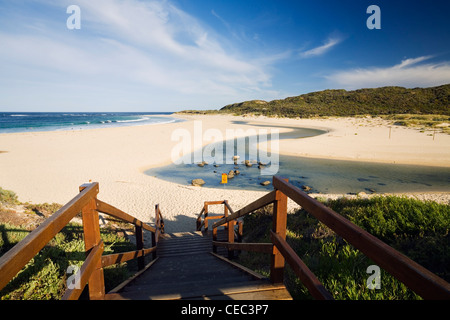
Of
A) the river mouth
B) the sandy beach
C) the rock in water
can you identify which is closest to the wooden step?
the sandy beach

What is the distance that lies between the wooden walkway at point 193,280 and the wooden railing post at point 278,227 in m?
0.12

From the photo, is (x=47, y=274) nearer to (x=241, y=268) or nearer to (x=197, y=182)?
(x=241, y=268)

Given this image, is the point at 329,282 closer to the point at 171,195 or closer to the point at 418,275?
the point at 418,275

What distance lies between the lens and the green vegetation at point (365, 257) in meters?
3.04

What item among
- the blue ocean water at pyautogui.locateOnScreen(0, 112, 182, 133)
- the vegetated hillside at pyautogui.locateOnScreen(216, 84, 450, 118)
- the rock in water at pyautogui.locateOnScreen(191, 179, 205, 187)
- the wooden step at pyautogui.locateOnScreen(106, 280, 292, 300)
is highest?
the vegetated hillside at pyautogui.locateOnScreen(216, 84, 450, 118)

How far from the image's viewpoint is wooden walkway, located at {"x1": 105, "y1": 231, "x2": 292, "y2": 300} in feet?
7.86

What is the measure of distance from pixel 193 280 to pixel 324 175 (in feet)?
52.5

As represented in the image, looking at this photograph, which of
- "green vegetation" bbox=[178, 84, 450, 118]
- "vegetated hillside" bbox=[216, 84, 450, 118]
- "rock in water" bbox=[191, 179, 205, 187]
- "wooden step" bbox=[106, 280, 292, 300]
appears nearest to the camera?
"wooden step" bbox=[106, 280, 292, 300]

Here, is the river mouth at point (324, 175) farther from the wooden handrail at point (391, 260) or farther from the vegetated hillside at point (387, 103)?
the vegetated hillside at point (387, 103)

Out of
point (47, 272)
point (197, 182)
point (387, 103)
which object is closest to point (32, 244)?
point (47, 272)

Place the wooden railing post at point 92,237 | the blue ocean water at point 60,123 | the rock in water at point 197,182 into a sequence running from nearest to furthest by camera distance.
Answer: the wooden railing post at point 92,237 < the rock in water at point 197,182 < the blue ocean water at point 60,123

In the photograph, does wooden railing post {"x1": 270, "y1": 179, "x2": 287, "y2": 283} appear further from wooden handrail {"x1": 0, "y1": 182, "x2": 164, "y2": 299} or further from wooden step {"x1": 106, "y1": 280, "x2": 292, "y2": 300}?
wooden handrail {"x1": 0, "y1": 182, "x2": 164, "y2": 299}

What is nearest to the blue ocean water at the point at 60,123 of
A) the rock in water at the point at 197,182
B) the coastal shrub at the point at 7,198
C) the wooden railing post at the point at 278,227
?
the rock in water at the point at 197,182

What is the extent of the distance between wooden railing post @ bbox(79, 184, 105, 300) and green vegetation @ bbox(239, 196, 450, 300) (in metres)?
2.47
